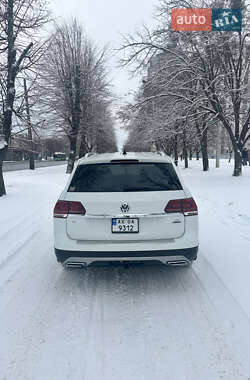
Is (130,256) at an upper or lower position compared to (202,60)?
lower

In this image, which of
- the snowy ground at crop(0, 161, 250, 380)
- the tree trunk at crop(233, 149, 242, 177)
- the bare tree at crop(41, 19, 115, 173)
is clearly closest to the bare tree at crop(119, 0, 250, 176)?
the tree trunk at crop(233, 149, 242, 177)

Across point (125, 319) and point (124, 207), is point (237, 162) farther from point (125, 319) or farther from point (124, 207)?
point (125, 319)

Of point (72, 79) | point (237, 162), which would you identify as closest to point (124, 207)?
point (237, 162)

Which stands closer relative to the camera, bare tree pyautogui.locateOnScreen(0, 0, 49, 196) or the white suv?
the white suv

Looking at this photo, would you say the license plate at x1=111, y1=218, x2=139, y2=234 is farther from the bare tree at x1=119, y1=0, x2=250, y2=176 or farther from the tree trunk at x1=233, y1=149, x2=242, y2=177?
the tree trunk at x1=233, y1=149, x2=242, y2=177

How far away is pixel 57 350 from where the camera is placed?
2.81 meters

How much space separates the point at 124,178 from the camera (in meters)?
3.91

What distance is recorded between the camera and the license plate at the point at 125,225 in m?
3.66

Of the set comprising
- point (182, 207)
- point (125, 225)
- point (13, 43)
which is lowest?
point (125, 225)

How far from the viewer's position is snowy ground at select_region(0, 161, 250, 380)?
2582 millimetres

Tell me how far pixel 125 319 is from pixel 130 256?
28.5 inches

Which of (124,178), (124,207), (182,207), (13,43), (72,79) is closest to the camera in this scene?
(124,207)

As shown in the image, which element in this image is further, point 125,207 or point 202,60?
point 202,60

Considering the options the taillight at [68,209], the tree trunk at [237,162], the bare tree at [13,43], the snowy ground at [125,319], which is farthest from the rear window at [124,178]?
the tree trunk at [237,162]
